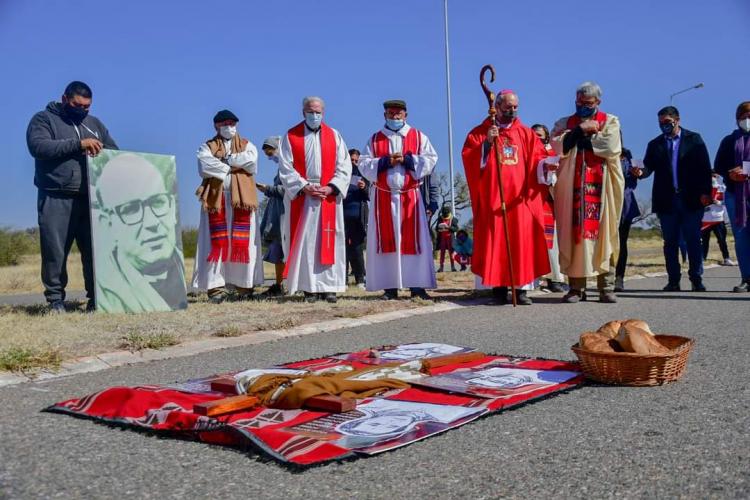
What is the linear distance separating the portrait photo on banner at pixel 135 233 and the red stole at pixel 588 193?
14.2 feet

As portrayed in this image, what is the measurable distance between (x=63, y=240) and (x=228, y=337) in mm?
2367

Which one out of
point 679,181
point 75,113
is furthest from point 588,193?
point 75,113

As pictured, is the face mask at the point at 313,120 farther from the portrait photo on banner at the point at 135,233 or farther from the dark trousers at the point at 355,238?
the dark trousers at the point at 355,238

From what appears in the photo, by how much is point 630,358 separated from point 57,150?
18.0 ft

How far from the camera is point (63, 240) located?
23.0 ft

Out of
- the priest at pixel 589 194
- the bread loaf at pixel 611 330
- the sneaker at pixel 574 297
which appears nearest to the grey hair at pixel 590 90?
the priest at pixel 589 194

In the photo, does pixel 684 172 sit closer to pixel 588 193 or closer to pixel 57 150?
pixel 588 193

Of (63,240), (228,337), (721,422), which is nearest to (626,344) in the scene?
(721,422)

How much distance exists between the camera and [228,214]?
8.56 meters

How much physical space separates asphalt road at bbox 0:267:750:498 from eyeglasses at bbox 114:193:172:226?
9.88ft

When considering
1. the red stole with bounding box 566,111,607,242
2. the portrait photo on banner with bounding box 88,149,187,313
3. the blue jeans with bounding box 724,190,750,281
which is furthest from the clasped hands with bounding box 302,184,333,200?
the blue jeans with bounding box 724,190,750,281

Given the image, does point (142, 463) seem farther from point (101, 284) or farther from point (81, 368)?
point (101, 284)

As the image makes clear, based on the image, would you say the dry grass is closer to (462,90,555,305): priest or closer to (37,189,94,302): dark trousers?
(37,189,94,302): dark trousers

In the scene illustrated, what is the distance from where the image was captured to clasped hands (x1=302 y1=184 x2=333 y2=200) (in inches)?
325
